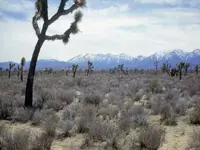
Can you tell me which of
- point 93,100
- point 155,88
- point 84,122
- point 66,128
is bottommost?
point 66,128

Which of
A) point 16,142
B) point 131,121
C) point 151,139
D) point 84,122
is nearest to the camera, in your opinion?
point 16,142

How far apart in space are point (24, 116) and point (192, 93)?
11061mm

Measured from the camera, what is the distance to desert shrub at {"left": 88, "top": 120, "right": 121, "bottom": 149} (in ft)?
25.3

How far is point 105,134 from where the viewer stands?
805cm

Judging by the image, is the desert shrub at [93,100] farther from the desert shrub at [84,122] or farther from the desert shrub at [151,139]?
the desert shrub at [151,139]

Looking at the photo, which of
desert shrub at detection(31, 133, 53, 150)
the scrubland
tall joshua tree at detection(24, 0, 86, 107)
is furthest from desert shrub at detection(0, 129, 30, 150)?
tall joshua tree at detection(24, 0, 86, 107)

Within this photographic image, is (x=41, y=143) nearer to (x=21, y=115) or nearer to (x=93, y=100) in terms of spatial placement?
(x=21, y=115)

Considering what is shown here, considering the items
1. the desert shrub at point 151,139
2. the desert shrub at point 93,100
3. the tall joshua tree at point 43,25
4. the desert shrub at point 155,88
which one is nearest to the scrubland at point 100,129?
the desert shrub at point 151,139

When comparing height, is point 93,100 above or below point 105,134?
above

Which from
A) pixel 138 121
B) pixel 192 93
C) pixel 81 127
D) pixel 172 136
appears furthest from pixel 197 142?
pixel 192 93

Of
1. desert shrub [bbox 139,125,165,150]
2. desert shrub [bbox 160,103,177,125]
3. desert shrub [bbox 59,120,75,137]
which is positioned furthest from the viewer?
desert shrub [bbox 160,103,177,125]

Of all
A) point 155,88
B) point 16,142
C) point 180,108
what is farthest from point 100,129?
point 155,88

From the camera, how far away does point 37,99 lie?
49.9ft

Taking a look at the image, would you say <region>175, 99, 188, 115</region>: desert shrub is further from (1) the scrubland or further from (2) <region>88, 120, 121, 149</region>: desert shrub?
(2) <region>88, 120, 121, 149</region>: desert shrub
